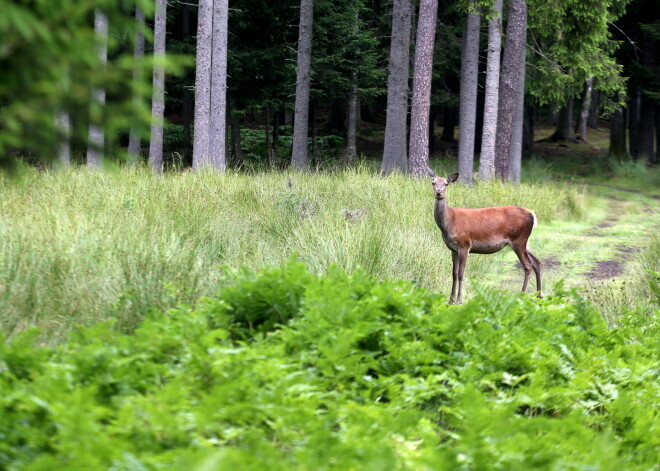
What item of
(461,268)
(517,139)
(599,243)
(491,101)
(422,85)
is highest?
(422,85)

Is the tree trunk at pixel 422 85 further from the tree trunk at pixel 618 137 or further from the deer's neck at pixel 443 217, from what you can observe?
the tree trunk at pixel 618 137

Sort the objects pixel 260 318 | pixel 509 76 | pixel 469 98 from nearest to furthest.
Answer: pixel 260 318, pixel 509 76, pixel 469 98

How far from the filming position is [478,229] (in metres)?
10.2

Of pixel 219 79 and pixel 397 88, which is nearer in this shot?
pixel 219 79

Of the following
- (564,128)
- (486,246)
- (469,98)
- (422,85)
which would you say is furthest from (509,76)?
(564,128)

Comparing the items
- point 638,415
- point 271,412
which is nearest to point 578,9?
point 638,415

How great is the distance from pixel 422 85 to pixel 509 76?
2.66 m

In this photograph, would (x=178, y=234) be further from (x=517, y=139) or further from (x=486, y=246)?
(x=517, y=139)

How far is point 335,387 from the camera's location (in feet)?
15.1

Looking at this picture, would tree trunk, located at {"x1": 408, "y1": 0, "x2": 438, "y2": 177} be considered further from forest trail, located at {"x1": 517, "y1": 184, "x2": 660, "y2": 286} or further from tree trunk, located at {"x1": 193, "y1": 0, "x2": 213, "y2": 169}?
tree trunk, located at {"x1": 193, "y1": 0, "x2": 213, "y2": 169}

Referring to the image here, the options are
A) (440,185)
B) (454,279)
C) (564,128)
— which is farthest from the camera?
(564,128)

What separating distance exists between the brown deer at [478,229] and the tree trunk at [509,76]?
11.8 metres

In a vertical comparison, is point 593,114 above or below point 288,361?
above

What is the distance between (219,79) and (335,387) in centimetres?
1568
